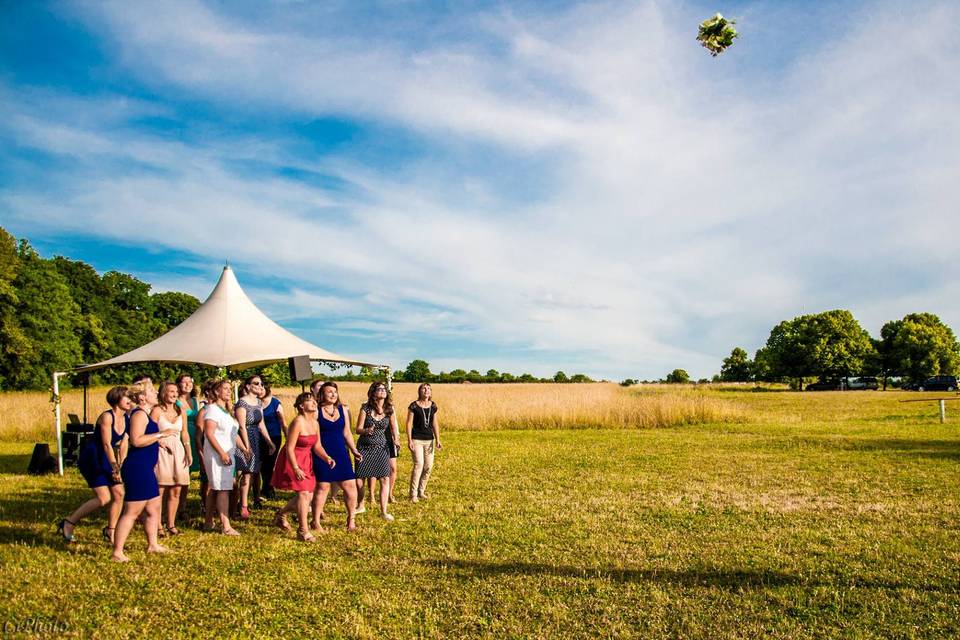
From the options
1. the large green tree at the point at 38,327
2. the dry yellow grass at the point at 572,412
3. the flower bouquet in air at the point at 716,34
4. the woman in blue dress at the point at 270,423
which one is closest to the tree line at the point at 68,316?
the large green tree at the point at 38,327

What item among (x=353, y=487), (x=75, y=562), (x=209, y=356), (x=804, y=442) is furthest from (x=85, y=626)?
(x=804, y=442)

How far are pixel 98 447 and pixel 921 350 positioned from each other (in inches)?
3022

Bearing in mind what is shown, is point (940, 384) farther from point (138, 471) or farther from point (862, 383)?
point (138, 471)

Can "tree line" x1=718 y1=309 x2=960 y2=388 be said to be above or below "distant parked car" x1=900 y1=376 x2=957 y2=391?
→ above

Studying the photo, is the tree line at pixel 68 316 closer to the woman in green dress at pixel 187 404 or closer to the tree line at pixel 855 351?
the woman in green dress at pixel 187 404

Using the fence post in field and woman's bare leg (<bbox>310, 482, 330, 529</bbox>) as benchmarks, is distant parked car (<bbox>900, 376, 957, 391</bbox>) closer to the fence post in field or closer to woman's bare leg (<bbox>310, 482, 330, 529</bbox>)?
woman's bare leg (<bbox>310, 482, 330, 529</bbox>)

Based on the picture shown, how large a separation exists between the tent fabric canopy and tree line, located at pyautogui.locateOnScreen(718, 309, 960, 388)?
62962 millimetres

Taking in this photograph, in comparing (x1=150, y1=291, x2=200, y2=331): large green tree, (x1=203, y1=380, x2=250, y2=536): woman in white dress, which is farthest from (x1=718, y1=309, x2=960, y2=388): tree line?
(x1=203, y1=380, x2=250, y2=536): woman in white dress

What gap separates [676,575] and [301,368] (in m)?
7.35

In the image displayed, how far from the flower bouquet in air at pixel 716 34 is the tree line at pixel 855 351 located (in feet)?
220

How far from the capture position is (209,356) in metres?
11.7

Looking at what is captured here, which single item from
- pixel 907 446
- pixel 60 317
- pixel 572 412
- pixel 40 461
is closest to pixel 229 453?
pixel 40 461

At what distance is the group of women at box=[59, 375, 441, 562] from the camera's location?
6.27m

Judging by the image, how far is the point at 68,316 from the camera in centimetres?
4578
